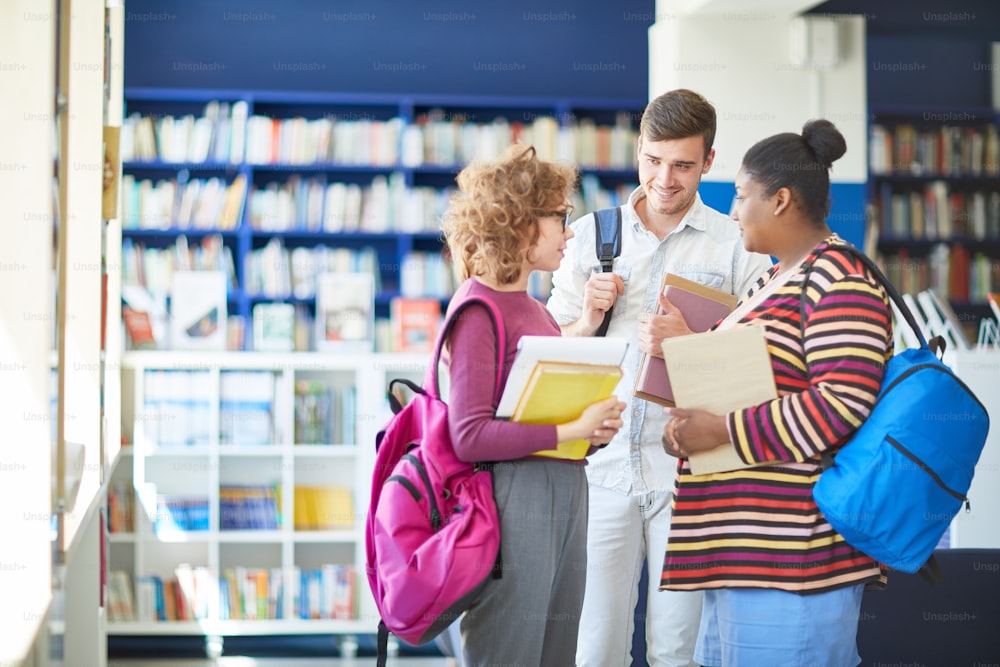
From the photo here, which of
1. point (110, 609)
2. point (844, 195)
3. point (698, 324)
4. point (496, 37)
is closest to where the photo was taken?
point (698, 324)

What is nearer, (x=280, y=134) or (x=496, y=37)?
(x=280, y=134)

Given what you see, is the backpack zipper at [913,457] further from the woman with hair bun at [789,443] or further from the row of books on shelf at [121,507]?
the row of books on shelf at [121,507]

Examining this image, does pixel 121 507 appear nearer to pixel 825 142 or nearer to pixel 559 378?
pixel 559 378

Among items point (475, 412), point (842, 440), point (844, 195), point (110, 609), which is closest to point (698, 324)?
point (842, 440)

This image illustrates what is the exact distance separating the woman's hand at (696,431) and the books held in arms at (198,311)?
3577mm

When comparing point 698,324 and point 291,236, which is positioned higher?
point 291,236

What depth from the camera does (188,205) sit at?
5.63m

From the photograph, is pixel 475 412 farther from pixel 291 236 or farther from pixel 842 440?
pixel 291 236

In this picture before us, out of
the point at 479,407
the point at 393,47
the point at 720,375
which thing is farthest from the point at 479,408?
the point at 393,47

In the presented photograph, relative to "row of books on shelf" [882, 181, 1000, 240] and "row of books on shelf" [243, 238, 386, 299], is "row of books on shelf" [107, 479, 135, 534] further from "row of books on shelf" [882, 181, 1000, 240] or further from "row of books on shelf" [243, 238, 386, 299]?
"row of books on shelf" [882, 181, 1000, 240]

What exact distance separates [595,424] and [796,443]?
0.33m

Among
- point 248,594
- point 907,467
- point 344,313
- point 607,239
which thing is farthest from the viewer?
point 344,313

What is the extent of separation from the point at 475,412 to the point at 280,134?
14.1 ft

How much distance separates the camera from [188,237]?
19.2ft
